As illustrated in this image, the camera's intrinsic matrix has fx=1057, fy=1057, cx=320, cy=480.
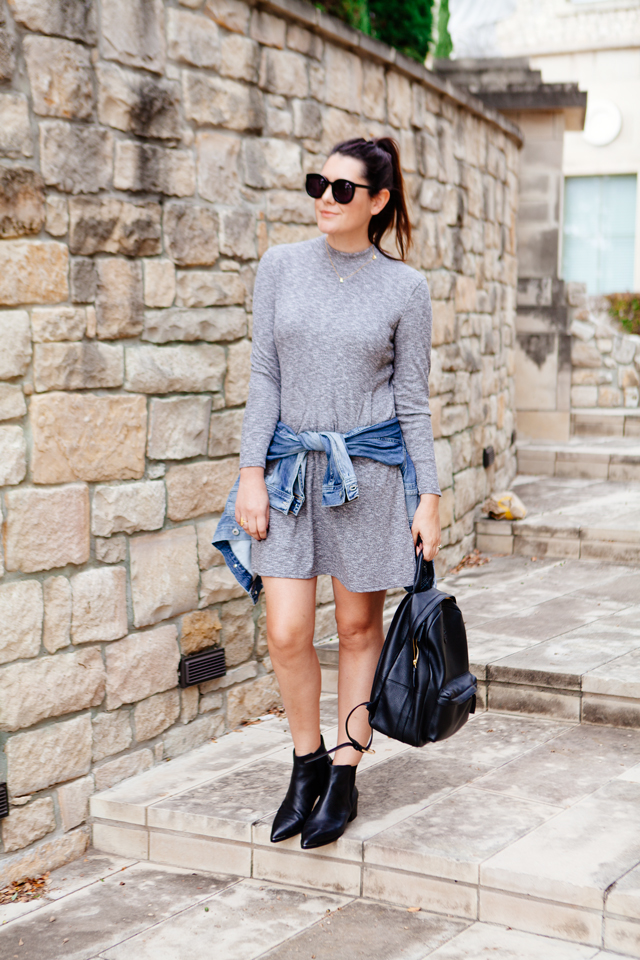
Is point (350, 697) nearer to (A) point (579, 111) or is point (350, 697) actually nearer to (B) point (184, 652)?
(B) point (184, 652)

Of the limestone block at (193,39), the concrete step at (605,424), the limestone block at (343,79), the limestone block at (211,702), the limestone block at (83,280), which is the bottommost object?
the limestone block at (211,702)

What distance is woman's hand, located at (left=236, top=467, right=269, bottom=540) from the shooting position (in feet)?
8.74

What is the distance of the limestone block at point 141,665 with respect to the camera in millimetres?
3307

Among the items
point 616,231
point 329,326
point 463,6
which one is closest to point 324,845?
point 329,326

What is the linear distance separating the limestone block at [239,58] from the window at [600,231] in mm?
13582

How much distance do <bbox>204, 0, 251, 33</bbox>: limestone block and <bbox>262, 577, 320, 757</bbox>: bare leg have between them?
208 cm

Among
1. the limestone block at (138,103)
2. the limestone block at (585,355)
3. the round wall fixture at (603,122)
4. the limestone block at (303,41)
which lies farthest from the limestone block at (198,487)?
the round wall fixture at (603,122)

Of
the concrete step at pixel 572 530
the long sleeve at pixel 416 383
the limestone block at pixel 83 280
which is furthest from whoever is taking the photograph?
the concrete step at pixel 572 530

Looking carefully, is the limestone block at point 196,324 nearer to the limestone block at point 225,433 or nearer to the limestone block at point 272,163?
the limestone block at point 225,433

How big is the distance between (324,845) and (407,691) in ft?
1.73

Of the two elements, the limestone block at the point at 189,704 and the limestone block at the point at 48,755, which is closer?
the limestone block at the point at 48,755

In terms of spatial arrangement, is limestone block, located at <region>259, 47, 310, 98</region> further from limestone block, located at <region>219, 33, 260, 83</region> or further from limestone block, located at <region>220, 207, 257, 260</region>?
limestone block, located at <region>220, 207, 257, 260</region>

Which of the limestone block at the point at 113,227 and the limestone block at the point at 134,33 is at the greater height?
the limestone block at the point at 134,33

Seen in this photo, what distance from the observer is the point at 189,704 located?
3.66 metres
